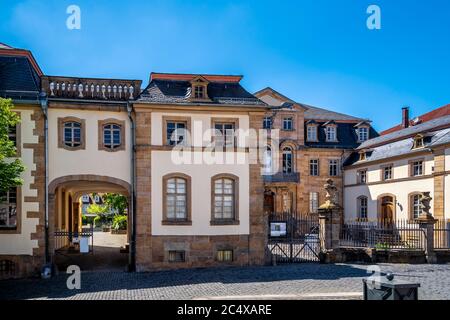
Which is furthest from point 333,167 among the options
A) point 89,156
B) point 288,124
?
point 89,156

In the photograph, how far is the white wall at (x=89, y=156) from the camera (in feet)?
53.2

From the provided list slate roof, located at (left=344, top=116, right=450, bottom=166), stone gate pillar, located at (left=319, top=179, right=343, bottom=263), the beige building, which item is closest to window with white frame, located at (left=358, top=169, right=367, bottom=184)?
the beige building

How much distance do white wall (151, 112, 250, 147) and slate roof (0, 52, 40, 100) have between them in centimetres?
499

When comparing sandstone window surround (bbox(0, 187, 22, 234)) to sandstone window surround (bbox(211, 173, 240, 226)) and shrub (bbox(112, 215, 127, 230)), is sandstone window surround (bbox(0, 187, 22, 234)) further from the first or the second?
shrub (bbox(112, 215, 127, 230))

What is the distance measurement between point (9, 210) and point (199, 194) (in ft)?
25.6

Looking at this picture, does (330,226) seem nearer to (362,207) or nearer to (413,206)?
(413,206)

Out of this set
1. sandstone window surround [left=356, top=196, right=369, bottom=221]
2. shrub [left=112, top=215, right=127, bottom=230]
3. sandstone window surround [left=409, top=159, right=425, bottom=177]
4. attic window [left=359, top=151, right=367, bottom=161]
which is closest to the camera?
sandstone window surround [left=409, top=159, right=425, bottom=177]

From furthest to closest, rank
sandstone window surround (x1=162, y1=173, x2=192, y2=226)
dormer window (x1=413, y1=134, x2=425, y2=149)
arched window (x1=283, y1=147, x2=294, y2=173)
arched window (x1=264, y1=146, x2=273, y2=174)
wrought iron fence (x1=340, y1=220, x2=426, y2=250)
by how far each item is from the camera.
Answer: arched window (x1=283, y1=147, x2=294, y2=173)
arched window (x1=264, y1=146, x2=273, y2=174)
dormer window (x1=413, y1=134, x2=425, y2=149)
wrought iron fence (x1=340, y1=220, x2=426, y2=250)
sandstone window surround (x1=162, y1=173, x2=192, y2=226)

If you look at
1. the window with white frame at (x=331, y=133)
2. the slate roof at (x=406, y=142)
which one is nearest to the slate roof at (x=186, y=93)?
the slate roof at (x=406, y=142)

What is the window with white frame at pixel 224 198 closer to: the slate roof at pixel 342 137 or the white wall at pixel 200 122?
the white wall at pixel 200 122

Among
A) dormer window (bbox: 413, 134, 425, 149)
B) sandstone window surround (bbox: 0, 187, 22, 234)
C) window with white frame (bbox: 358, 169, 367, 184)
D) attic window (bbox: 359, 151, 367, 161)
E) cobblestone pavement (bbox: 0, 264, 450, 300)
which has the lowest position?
cobblestone pavement (bbox: 0, 264, 450, 300)

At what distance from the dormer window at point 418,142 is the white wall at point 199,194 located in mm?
16075

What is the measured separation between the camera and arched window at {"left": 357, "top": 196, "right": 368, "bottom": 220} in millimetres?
33844

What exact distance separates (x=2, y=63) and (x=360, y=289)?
17.1 meters
